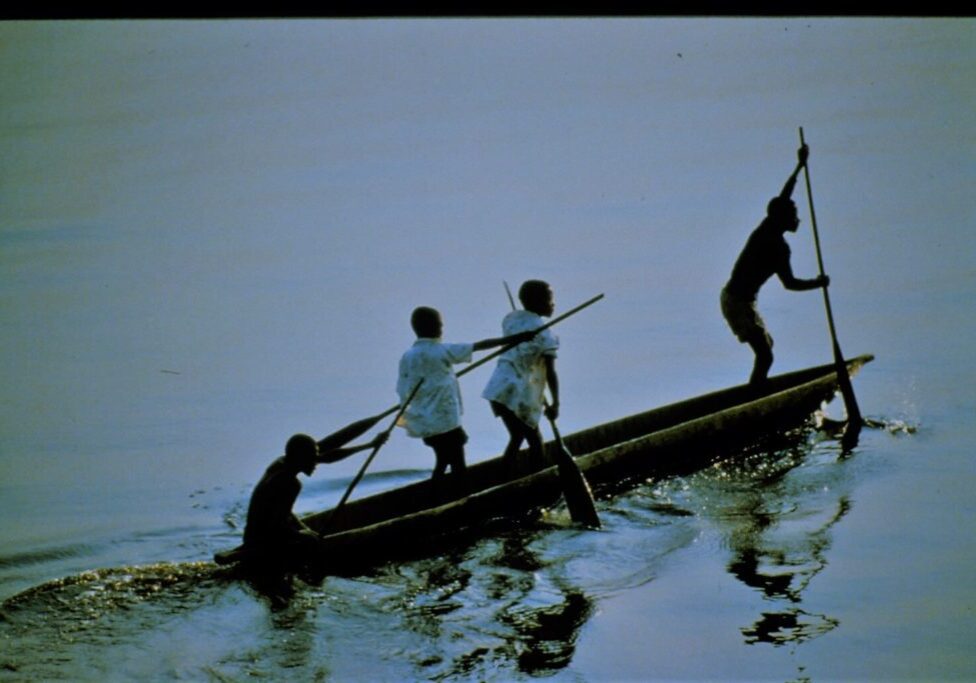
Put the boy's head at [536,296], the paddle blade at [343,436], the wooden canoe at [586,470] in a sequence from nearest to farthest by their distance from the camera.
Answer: the wooden canoe at [586,470] → the paddle blade at [343,436] → the boy's head at [536,296]

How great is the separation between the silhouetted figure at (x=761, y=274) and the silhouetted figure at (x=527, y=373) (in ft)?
6.81

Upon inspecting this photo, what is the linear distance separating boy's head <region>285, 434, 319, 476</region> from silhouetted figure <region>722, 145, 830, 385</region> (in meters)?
4.24

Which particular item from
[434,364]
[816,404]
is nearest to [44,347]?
[434,364]

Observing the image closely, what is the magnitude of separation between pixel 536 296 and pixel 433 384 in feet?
2.92

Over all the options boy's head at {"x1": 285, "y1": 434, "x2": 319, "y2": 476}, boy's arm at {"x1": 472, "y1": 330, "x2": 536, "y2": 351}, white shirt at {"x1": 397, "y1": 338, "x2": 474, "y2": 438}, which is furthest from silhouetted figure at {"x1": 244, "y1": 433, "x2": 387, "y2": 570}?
boy's arm at {"x1": 472, "y1": 330, "x2": 536, "y2": 351}

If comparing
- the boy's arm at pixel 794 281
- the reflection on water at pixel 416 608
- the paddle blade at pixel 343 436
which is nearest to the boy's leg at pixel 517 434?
the reflection on water at pixel 416 608

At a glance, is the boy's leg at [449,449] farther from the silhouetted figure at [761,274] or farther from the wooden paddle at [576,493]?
the silhouetted figure at [761,274]

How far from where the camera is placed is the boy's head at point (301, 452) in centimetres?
681

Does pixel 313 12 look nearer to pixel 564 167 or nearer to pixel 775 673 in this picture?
pixel 775 673

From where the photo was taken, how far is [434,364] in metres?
7.99

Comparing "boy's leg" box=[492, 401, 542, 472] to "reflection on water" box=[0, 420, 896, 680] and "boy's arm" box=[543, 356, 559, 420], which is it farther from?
"reflection on water" box=[0, 420, 896, 680]

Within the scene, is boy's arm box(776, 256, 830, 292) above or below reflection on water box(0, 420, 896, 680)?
above

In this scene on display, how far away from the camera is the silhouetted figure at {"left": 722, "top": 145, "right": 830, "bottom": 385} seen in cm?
980

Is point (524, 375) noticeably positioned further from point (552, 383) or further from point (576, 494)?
point (576, 494)
